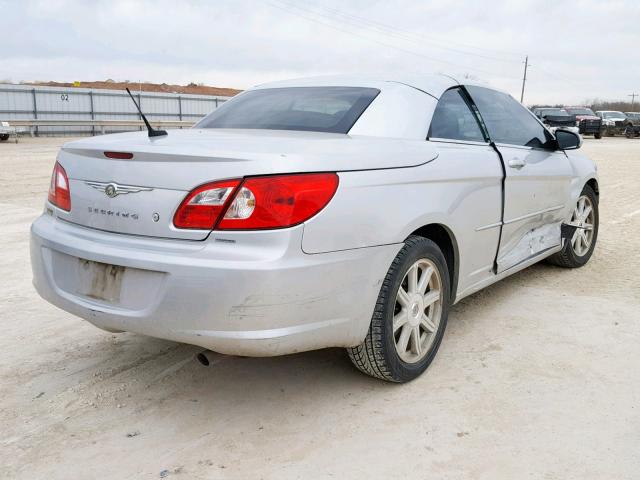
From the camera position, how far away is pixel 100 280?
2.60 m

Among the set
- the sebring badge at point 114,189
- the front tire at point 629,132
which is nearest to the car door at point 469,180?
the sebring badge at point 114,189

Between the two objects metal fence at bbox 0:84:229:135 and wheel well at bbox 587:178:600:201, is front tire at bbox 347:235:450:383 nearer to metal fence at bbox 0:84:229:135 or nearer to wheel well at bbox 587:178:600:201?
wheel well at bbox 587:178:600:201

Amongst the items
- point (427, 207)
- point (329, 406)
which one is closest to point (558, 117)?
point (427, 207)

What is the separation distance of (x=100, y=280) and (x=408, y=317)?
4.62 ft

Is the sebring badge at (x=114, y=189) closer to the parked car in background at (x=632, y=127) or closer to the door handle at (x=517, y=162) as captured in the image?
the door handle at (x=517, y=162)

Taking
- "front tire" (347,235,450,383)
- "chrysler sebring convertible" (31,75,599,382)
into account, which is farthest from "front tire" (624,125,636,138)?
"front tire" (347,235,450,383)

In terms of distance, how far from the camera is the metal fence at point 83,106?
2627cm

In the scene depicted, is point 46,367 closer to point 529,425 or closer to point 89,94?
point 529,425

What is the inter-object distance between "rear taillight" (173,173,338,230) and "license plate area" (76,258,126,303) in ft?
1.24

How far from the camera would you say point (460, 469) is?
7.63 feet

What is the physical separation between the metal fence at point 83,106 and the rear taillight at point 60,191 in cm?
2469

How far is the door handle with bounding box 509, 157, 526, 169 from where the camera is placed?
12.4 feet

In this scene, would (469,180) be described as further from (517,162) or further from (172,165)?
(172,165)

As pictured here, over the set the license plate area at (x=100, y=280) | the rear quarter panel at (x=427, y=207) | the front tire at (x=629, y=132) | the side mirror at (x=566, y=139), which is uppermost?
the side mirror at (x=566, y=139)
